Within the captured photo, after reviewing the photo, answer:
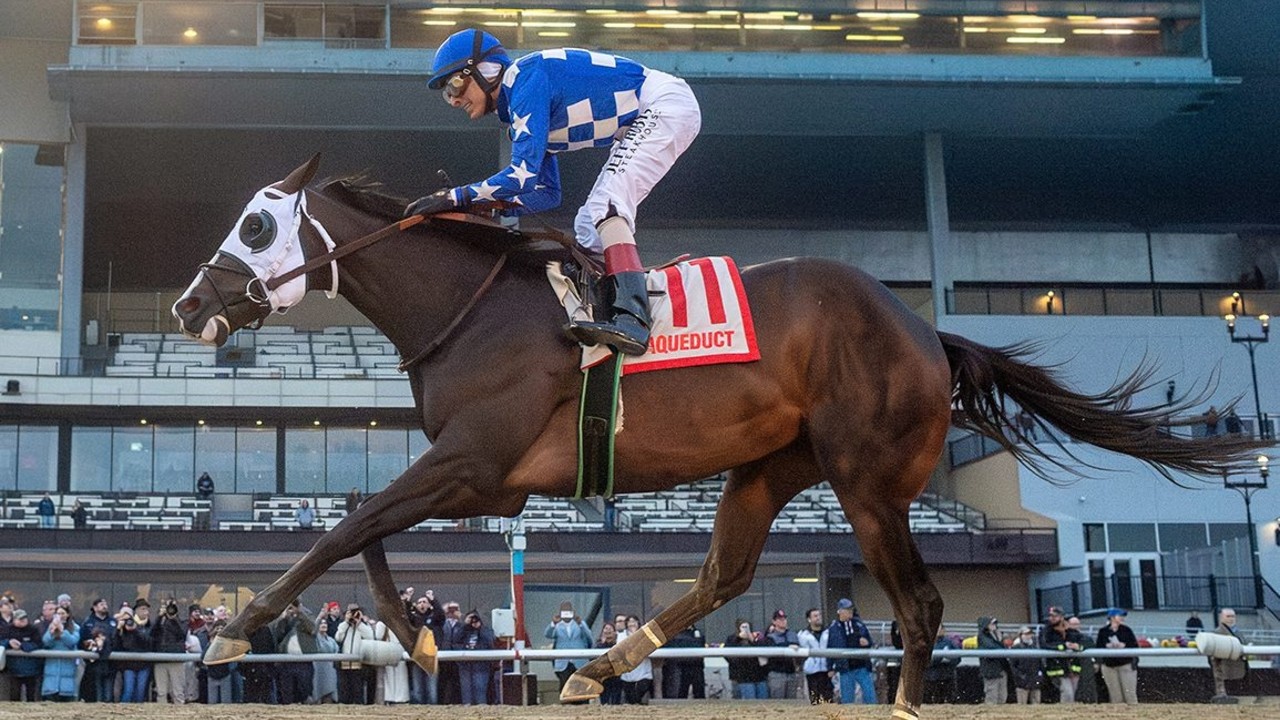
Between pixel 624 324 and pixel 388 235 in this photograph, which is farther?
pixel 388 235

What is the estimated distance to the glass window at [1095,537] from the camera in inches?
1321

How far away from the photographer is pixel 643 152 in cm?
655

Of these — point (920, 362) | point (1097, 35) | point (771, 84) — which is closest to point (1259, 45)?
point (1097, 35)

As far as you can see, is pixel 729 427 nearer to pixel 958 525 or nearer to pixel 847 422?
pixel 847 422

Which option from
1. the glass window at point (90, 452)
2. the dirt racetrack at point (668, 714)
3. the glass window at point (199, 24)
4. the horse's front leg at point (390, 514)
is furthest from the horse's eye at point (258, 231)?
the glass window at point (90, 452)

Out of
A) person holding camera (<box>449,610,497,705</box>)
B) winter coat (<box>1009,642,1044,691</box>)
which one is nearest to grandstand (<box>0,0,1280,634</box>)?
→ person holding camera (<box>449,610,497,705</box>)

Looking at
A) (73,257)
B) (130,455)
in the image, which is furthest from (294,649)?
(130,455)

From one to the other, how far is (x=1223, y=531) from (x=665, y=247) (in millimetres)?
17956

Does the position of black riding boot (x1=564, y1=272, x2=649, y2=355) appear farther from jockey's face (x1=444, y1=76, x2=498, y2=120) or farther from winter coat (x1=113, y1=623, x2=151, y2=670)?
→ winter coat (x1=113, y1=623, x2=151, y2=670)

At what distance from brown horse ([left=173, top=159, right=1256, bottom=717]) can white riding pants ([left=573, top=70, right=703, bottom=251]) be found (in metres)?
0.40

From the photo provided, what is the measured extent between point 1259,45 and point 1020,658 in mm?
27167

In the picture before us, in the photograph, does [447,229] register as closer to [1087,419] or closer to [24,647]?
[1087,419]

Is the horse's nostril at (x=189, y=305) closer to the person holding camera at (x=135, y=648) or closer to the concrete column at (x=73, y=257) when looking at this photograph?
the person holding camera at (x=135, y=648)

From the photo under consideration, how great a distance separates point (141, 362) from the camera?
125 ft
